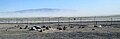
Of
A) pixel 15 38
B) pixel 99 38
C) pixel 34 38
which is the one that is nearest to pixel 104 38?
pixel 99 38

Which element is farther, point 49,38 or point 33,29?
point 33,29

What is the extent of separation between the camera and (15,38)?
70.4 feet

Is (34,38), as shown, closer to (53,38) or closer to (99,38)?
(53,38)

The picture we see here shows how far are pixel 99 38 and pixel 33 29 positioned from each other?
11.8m

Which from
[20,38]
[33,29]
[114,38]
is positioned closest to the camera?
[114,38]

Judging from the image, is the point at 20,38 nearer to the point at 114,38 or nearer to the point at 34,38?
the point at 34,38

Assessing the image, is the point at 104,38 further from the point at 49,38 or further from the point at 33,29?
the point at 33,29

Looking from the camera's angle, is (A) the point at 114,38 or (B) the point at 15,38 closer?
(A) the point at 114,38

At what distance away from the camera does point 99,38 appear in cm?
2030

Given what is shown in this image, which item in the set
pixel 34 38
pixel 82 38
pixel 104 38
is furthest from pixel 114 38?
pixel 34 38

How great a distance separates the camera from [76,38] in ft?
67.1

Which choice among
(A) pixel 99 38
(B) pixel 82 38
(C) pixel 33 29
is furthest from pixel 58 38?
(C) pixel 33 29

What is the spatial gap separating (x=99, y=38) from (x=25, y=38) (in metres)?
5.84

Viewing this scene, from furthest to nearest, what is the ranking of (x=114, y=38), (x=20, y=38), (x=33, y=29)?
(x=33, y=29) < (x=20, y=38) < (x=114, y=38)
